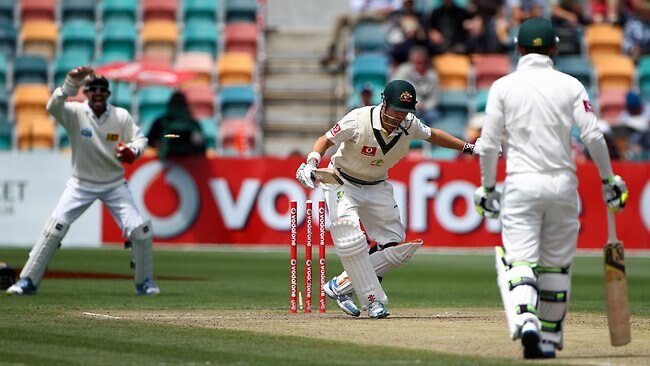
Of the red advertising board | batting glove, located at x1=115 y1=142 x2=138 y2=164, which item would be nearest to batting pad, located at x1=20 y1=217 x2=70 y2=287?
batting glove, located at x1=115 y1=142 x2=138 y2=164

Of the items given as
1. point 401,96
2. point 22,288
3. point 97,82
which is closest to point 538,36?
point 401,96

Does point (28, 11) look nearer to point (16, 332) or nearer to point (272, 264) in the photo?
point (272, 264)

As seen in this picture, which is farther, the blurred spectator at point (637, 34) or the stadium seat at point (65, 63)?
the blurred spectator at point (637, 34)

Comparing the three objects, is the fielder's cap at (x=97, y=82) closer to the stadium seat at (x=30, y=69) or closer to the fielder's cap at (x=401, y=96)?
the fielder's cap at (x=401, y=96)

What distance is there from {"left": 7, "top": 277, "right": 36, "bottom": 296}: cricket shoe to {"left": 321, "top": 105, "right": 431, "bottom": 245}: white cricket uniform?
3.58 meters

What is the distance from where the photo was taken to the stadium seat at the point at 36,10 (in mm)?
26812

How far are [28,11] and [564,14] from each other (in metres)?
10.1

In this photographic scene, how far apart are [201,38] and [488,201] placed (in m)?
18.2

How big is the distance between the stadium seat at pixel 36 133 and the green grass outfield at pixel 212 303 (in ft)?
10.8

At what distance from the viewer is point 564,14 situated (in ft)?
86.4

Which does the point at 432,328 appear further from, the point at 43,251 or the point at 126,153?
the point at 43,251

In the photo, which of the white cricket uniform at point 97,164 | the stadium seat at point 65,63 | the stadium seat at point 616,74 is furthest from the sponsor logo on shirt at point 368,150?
the stadium seat at point 616,74

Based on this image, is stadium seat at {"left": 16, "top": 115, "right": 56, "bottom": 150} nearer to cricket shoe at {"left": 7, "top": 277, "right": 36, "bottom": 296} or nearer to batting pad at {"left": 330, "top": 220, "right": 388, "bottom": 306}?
cricket shoe at {"left": 7, "top": 277, "right": 36, "bottom": 296}

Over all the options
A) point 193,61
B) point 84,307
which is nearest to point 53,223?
point 84,307
